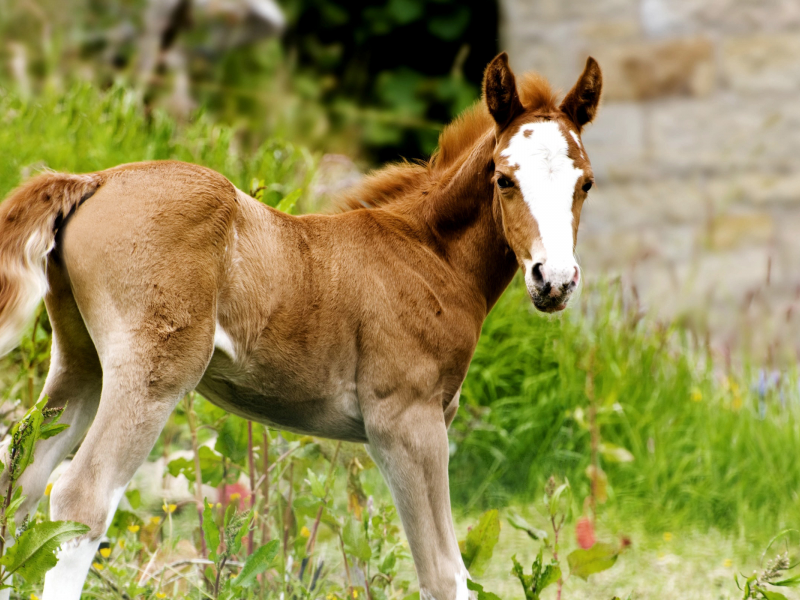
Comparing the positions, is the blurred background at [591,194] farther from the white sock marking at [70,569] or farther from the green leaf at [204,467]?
the white sock marking at [70,569]

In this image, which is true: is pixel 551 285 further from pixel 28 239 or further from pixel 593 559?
pixel 28 239

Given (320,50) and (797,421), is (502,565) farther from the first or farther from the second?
(320,50)

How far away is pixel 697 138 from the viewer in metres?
5.58

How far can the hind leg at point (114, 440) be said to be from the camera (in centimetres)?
178

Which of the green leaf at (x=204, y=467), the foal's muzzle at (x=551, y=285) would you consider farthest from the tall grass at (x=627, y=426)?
the foal's muzzle at (x=551, y=285)

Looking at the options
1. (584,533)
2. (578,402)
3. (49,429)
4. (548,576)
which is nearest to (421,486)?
(548,576)

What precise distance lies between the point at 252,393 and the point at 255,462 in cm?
102

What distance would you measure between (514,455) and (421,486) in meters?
2.08

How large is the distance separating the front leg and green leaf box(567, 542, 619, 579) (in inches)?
15.6

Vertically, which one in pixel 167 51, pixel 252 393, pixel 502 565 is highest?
pixel 167 51

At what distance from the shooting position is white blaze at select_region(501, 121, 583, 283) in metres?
1.92

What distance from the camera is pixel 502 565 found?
3.44m

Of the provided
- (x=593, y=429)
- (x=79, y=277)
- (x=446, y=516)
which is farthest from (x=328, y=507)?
(x=593, y=429)

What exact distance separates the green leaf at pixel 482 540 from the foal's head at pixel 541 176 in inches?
27.5
